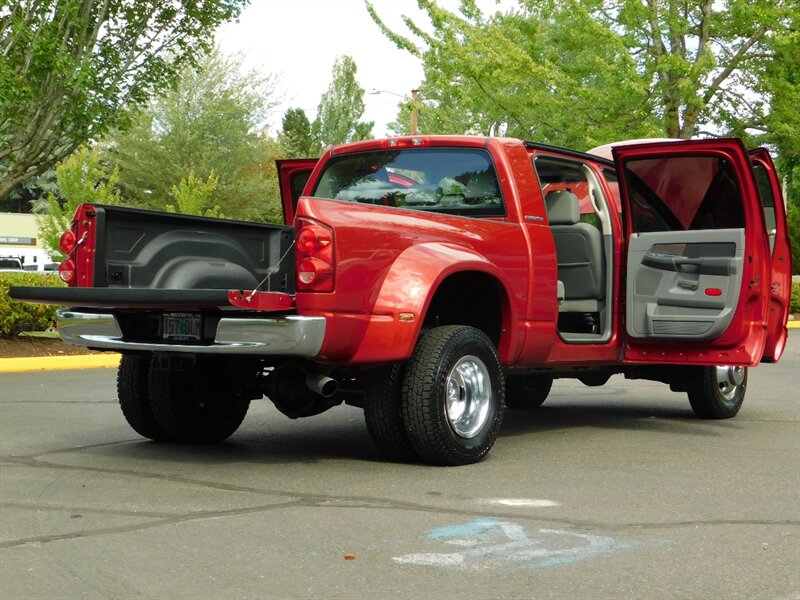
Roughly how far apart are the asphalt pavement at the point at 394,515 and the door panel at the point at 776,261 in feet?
2.25

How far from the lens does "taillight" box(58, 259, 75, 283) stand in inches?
266

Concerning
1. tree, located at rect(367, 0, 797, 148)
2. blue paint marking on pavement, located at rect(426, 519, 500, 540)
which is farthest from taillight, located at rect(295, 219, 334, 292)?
tree, located at rect(367, 0, 797, 148)

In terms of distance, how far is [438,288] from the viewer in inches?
288

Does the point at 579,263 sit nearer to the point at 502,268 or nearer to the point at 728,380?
the point at 502,268

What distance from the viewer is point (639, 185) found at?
337 inches

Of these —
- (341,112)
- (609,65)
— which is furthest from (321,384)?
(341,112)

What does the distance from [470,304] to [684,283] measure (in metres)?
1.72

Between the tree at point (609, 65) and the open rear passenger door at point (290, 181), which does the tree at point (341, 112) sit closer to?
the tree at point (609, 65)

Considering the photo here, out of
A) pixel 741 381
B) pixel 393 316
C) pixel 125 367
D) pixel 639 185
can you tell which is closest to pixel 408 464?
pixel 393 316

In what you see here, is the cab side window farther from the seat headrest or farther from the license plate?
the license plate

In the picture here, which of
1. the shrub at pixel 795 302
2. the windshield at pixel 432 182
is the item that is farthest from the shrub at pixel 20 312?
the shrub at pixel 795 302

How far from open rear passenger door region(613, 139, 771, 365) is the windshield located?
1189 millimetres

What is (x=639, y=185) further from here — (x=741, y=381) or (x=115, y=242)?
(x=115, y=242)

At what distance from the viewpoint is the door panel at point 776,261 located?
906 centimetres
